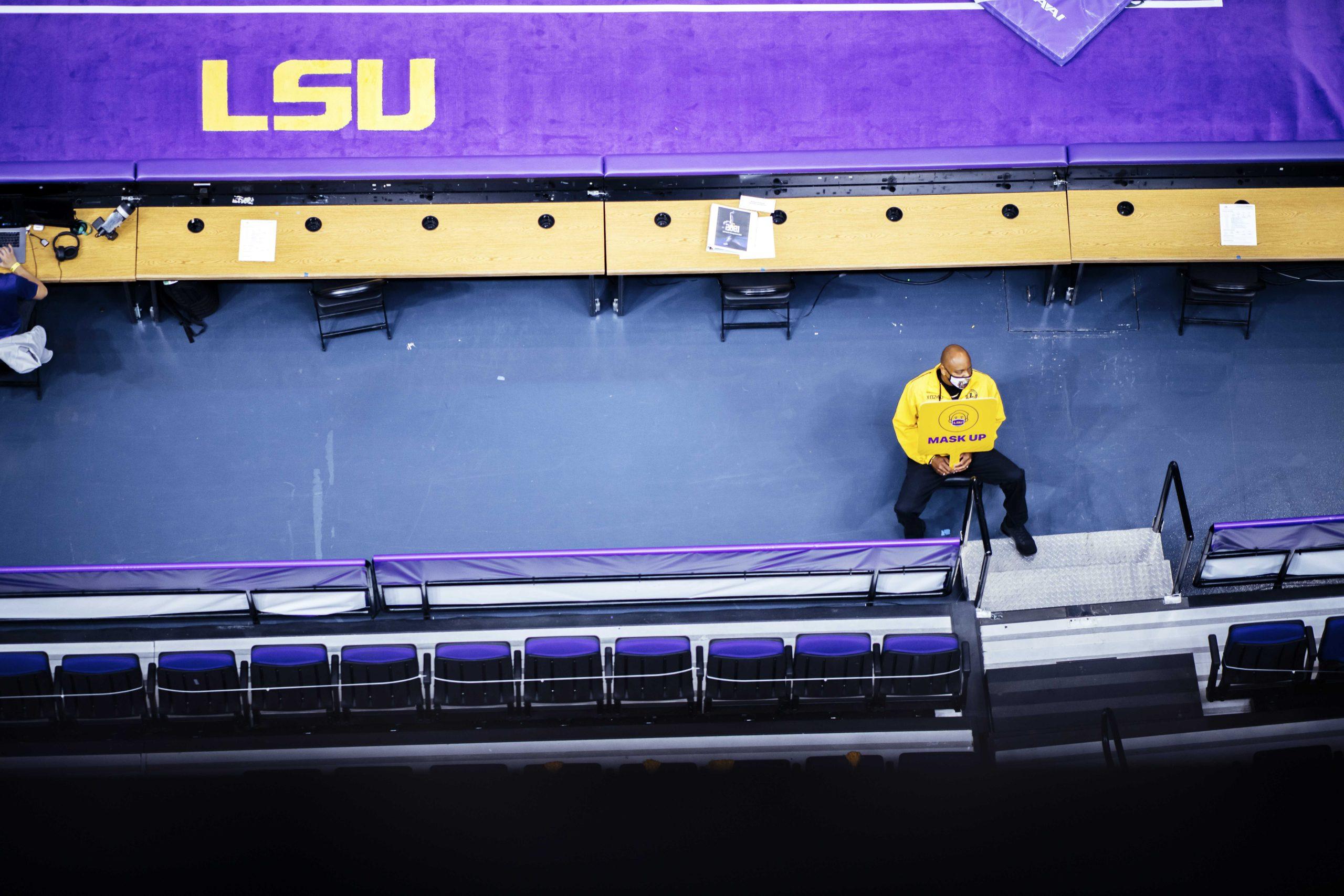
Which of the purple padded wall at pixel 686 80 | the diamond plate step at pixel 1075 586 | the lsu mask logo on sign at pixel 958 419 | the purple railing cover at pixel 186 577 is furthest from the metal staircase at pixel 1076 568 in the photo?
the purple railing cover at pixel 186 577

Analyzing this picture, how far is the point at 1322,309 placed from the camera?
28.9ft

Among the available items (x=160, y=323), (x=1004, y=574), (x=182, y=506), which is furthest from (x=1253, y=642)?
(x=160, y=323)

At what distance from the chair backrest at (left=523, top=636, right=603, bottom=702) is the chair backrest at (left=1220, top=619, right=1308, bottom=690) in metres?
4.13

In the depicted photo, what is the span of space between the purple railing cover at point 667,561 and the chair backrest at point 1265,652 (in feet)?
6.23

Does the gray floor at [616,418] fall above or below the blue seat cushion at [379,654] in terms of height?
above

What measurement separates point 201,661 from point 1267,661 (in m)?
6.91

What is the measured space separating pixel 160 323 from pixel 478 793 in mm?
6683

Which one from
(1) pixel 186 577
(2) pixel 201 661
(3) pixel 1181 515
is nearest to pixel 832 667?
(3) pixel 1181 515

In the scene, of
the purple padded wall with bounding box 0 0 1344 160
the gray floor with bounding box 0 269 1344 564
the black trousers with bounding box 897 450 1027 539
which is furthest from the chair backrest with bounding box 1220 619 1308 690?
the purple padded wall with bounding box 0 0 1344 160

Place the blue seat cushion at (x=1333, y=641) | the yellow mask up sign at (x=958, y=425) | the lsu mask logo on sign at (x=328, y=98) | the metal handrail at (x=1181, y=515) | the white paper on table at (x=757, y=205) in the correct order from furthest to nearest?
the lsu mask logo on sign at (x=328, y=98)
the white paper on table at (x=757, y=205)
the yellow mask up sign at (x=958, y=425)
the metal handrail at (x=1181, y=515)
the blue seat cushion at (x=1333, y=641)

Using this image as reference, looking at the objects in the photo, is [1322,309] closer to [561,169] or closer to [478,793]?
[561,169]

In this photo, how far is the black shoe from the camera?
7867 mm

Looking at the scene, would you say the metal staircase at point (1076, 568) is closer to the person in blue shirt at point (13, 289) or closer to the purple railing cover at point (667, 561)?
the purple railing cover at point (667, 561)

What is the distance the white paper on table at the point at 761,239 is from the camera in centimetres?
814
